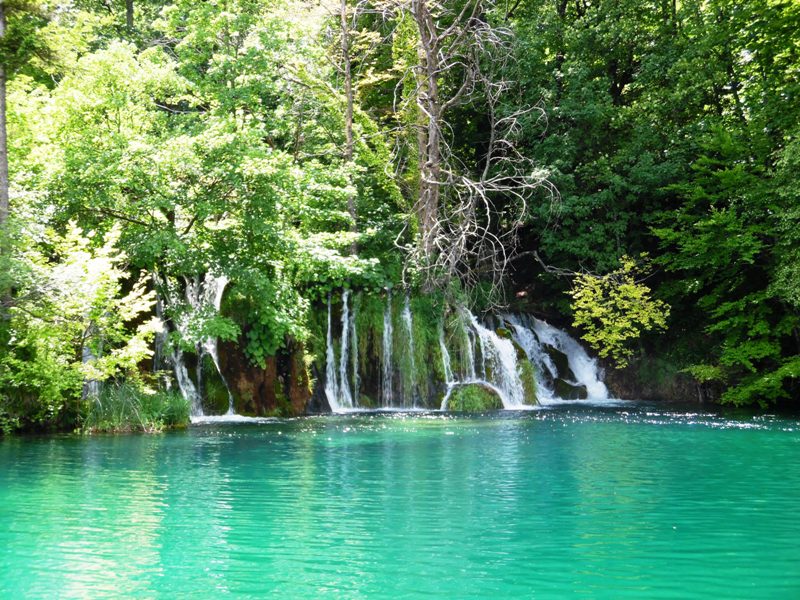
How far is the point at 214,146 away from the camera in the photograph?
1505cm

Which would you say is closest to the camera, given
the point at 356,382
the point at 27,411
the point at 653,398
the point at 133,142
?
the point at 27,411

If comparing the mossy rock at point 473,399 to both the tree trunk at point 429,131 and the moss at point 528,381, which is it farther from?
the tree trunk at point 429,131

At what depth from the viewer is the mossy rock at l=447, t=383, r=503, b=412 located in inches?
785

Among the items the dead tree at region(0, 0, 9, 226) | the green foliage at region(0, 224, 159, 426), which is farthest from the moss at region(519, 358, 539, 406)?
the dead tree at region(0, 0, 9, 226)

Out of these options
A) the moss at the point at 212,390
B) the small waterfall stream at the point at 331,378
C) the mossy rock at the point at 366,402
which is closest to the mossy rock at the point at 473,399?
the mossy rock at the point at 366,402

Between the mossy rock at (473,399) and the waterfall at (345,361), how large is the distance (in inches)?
105

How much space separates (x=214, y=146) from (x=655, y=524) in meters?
11.2

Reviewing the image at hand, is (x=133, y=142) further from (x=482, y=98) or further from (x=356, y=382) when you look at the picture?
(x=482, y=98)

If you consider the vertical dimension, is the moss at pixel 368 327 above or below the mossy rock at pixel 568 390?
above

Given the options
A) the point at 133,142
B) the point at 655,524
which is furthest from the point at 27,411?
the point at 655,524

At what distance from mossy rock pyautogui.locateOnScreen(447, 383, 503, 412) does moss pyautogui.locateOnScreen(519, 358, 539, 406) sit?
1.13 metres

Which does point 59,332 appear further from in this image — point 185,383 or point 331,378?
point 331,378

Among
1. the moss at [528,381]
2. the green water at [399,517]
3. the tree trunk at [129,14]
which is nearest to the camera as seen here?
the green water at [399,517]

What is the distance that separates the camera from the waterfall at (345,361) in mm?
19922
